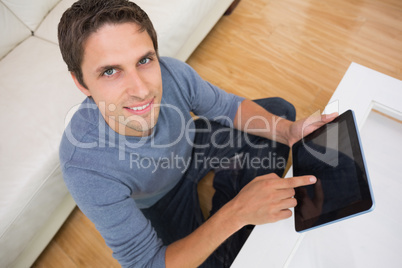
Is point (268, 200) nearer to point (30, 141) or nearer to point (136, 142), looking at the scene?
point (136, 142)

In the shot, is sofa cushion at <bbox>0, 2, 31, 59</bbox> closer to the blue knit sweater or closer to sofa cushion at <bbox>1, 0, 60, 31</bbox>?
sofa cushion at <bbox>1, 0, 60, 31</bbox>

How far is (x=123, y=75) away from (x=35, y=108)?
588 mm

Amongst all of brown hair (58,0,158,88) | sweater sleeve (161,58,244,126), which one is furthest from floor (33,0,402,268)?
brown hair (58,0,158,88)

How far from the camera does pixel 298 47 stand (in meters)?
1.61

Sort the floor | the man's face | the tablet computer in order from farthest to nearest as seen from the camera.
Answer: the floor
the man's face
the tablet computer

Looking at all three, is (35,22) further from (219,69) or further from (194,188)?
(194,188)

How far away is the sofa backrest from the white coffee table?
4.29 feet

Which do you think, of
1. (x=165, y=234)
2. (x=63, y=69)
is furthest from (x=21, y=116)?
(x=165, y=234)

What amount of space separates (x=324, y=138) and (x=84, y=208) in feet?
1.95

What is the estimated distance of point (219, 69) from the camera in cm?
161

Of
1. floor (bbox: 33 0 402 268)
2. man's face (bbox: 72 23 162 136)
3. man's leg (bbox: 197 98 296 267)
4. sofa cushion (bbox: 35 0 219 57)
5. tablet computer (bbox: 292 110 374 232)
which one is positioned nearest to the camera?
tablet computer (bbox: 292 110 374 232)

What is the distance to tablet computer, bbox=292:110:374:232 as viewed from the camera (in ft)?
1.80

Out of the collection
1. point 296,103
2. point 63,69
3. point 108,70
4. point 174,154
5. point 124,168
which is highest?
point 108,70

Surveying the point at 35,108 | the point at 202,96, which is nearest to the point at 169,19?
the point at 202,96
